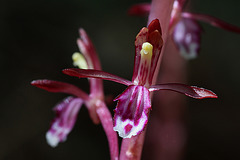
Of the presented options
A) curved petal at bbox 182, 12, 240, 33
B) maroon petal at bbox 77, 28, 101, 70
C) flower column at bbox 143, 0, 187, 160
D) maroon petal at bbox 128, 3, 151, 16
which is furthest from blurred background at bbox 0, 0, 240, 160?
Result: curved petal at bbox 182, 12, 240, 33

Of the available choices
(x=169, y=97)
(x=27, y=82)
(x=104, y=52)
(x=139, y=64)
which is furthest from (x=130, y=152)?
(x=104, y=52)

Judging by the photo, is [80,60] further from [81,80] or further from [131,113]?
[81,80]

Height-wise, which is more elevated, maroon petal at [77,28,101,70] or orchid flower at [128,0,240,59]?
orchid flower at [128,0,240,59]

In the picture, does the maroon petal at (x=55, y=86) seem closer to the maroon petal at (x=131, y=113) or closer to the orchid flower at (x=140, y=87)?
the orchid flower at (x=140, y=87)

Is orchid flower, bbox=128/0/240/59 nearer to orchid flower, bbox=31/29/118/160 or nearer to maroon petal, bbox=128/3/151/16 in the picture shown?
maroon petal, bbox=128/3/151/16

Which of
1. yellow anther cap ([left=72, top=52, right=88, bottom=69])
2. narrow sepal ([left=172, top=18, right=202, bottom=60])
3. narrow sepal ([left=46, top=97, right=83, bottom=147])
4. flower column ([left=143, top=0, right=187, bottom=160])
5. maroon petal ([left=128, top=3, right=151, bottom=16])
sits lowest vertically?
flower column ([left=143, top=0, right=187, bottom=160])

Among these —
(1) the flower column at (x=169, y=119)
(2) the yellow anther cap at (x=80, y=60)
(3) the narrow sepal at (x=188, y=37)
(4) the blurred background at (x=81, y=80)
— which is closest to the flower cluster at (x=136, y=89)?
(2) the yellow anther cap at (x=80, y=60)

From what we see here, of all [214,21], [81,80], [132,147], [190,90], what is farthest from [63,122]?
[81,80]
